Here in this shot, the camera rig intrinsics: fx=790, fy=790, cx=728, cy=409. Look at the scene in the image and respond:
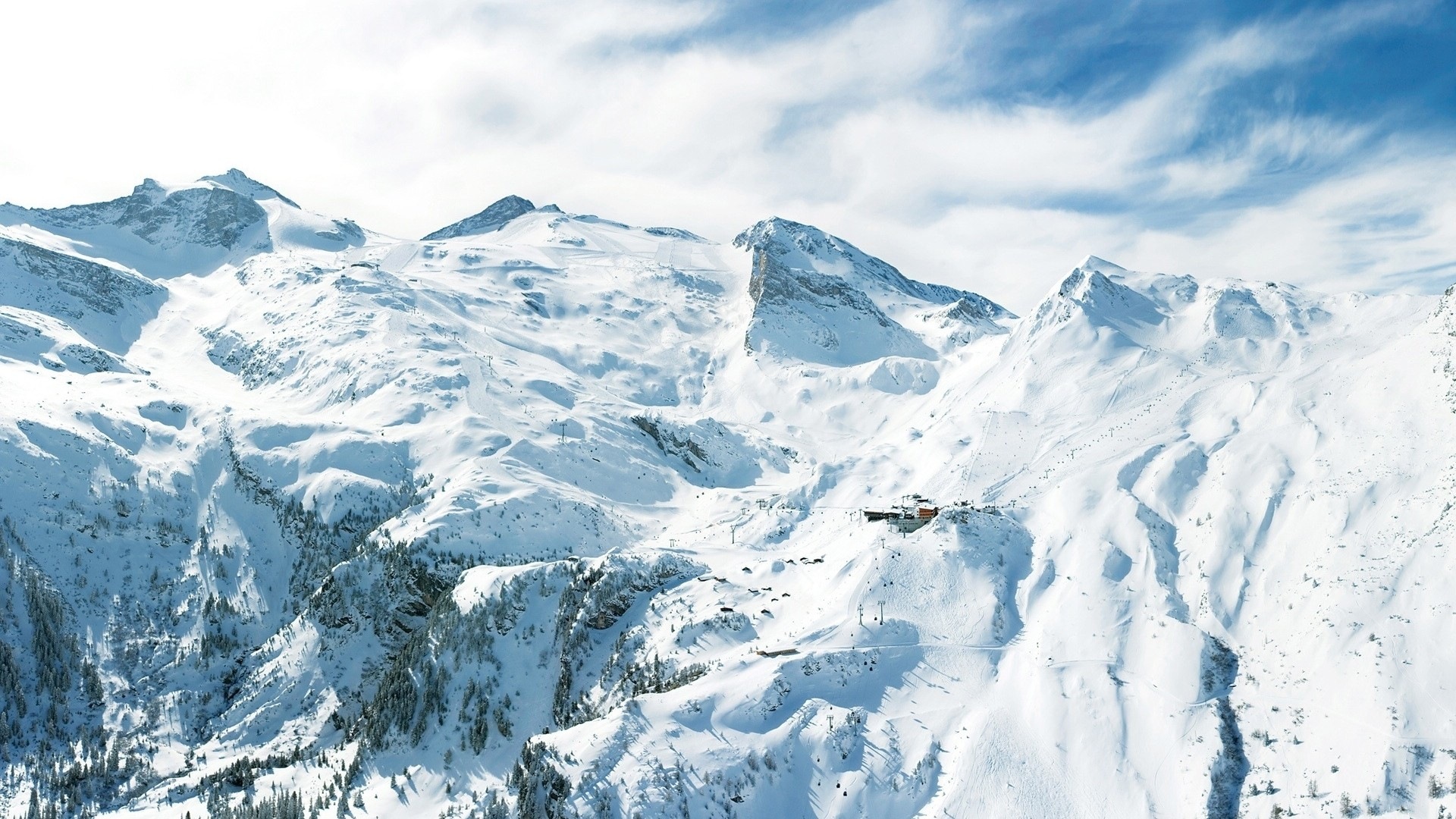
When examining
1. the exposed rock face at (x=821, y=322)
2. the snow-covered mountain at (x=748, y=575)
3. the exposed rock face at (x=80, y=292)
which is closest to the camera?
the snow-covered mountain at (x=748, y=575)

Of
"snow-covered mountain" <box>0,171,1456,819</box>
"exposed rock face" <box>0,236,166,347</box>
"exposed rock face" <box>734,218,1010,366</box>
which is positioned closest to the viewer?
"snow-covered mountain" <box>0,171,1456,819</box>

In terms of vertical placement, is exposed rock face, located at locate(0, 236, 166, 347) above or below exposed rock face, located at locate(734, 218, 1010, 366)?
below

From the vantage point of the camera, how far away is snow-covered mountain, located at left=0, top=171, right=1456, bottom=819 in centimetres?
5241

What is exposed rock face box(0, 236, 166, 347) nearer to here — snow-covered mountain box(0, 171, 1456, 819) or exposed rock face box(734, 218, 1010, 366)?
snow-covered mountain box(0, 171, 1456, 819)

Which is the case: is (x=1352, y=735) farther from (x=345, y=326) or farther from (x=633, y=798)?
(x=345, y=326)

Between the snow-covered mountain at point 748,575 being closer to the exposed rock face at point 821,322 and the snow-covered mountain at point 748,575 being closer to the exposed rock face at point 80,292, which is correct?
the exposed rock face at point 80,292

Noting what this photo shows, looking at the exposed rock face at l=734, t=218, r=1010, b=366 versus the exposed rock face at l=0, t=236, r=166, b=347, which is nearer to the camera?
the exposed rock face at l=0, t=236, r=166, b=347

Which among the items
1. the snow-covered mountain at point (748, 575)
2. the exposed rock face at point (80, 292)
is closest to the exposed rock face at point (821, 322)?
the snow-covered mountain at point (748, 575)

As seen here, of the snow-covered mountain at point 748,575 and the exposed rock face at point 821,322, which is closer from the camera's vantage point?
the snow-covered mountain at point 748,575

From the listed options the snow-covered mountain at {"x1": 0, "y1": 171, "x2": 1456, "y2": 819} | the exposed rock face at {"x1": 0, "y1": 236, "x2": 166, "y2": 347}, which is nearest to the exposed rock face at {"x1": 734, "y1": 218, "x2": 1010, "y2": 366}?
the snow-covered mountain at {"x1": 0, "y1": 171, "x2": 1456, "y2": 819}

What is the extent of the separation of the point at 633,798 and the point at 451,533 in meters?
47.9

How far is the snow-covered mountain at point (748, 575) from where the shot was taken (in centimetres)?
5241

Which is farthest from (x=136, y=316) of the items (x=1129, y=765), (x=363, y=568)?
(x=1129, y=765)

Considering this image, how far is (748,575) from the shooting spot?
7775 centimetres
